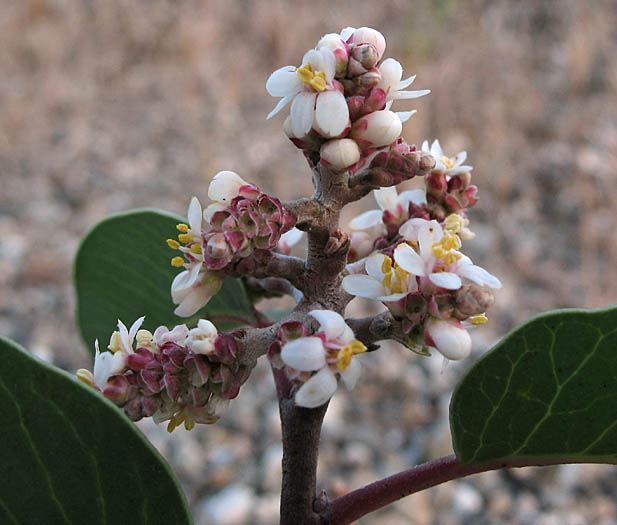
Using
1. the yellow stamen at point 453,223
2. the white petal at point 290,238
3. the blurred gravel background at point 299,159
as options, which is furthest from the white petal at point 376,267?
the blurred gravel background at point 299,159

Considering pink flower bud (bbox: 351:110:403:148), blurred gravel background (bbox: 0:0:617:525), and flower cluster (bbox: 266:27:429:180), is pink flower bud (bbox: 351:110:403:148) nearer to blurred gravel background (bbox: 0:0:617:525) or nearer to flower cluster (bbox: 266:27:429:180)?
flower cluster (bbox: 266:27:429:180)

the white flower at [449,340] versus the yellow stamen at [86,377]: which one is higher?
the white flower at [449,340]

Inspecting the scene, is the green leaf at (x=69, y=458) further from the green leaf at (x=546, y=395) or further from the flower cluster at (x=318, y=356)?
the green leaf at (x=546, y=395)

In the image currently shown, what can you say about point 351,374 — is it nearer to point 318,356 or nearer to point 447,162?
point 318,356

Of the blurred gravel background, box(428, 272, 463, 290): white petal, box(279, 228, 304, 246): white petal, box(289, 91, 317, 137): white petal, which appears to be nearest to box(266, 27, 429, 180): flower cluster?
box(289, 91, 317, 137): white petal

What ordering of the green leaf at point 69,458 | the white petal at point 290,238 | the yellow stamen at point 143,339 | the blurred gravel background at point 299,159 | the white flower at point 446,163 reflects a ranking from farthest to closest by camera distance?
the blurred gravel background at point 299,159, the white petal at point 290,238, the white flower at point 446,163, the yellow stamen at point 143,339, the green leaf at point 69,458

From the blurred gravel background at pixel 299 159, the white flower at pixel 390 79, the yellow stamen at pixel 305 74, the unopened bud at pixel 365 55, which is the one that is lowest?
the blurred gravel background at pixel 299 159

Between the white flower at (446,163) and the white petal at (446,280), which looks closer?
the white petal at (446,280)
